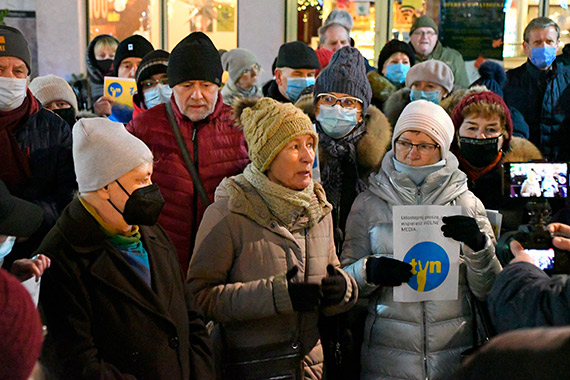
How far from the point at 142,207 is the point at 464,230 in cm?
166

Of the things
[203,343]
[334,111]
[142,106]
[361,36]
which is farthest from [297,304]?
[361,36]

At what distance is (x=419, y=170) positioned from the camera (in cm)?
391

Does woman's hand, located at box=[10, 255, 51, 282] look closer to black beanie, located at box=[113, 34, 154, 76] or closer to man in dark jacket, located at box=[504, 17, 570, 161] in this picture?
black beanie, located at box=[113, 34, 154, 76]

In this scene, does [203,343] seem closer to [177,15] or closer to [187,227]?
[187,227]

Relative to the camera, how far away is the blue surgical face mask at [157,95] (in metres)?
5.35

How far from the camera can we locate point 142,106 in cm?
545

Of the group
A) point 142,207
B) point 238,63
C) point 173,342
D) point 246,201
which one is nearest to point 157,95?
point 238,63

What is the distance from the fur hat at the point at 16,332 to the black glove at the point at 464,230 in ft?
8.10

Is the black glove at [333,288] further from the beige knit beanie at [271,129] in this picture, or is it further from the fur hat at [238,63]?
the fur hat at [238,63]

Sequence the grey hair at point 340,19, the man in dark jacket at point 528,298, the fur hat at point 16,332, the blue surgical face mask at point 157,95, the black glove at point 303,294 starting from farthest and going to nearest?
1. the grey hair at point 340,19
2. the blue surgical face mask at point 157,95
3. the black glove at point 303,294
4. the man in dark jacket at point 528,298
5. the fur hat at point 16,332

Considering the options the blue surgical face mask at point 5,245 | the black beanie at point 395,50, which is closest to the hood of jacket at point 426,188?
the blue surgical face mask at point 5,245

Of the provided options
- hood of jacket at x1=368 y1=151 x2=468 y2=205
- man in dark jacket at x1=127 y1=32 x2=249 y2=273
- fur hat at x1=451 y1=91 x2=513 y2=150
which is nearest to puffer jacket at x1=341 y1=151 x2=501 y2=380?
hood of jacket at x1=368 y1=151 x2=468 y2=205

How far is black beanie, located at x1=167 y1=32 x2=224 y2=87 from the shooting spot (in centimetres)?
449

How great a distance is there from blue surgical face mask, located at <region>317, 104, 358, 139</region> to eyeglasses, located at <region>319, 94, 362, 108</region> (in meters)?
0.03
